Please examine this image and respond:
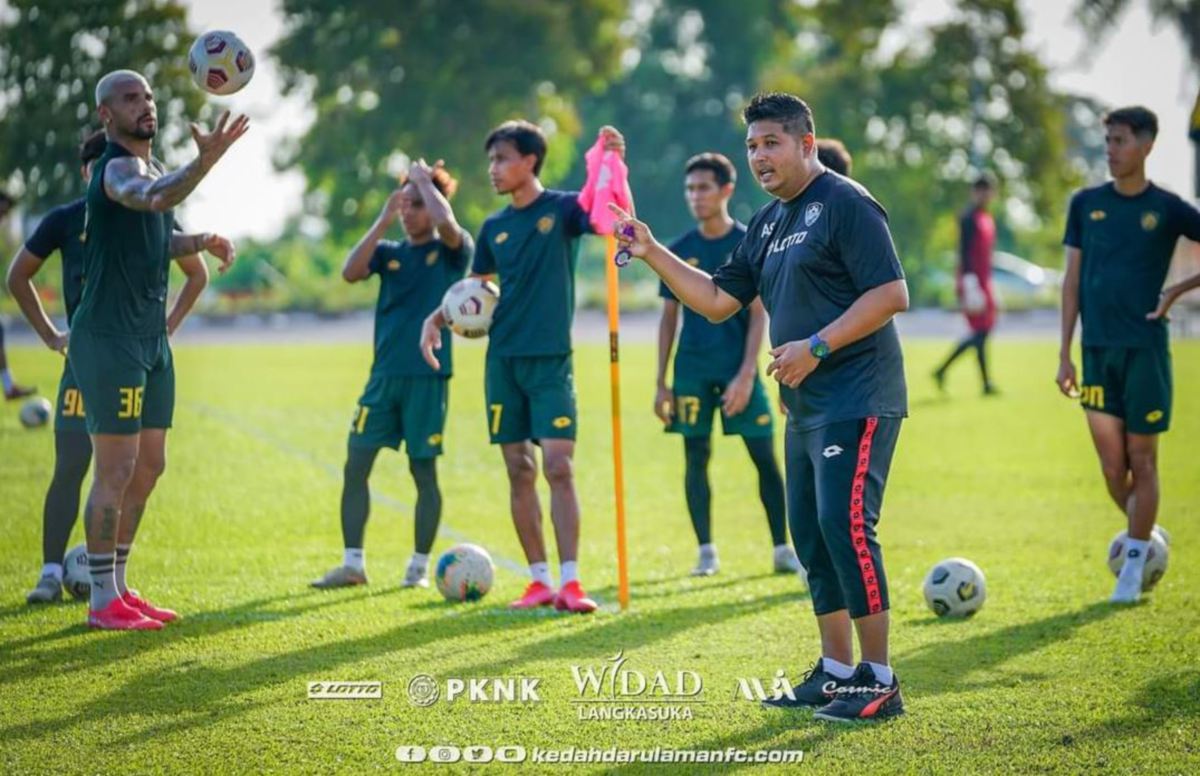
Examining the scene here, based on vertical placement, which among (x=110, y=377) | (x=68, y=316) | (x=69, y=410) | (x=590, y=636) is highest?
(x=68, y=316)

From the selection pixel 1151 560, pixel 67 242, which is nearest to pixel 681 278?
pixel 1151 560

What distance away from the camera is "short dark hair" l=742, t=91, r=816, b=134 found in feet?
21.0

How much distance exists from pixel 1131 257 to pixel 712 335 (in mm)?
2691

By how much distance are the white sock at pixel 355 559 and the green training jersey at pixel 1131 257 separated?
4.56 meters

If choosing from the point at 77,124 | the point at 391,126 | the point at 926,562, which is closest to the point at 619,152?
the point at 926,562

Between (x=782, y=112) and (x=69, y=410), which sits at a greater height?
(x=782, y=112)

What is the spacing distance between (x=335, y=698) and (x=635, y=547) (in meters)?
4.89

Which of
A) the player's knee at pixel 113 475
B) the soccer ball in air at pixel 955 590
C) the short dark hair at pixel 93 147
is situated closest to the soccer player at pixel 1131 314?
the soccer ball in air at pixel 955 590

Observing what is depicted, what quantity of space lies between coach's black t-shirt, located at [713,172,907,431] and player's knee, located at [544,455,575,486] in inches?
96.9

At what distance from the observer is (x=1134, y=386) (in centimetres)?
881

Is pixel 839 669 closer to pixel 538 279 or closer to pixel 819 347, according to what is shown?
pixel 819 347

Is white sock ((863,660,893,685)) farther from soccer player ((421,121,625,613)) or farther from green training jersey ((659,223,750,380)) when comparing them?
green training jersey ((659,223,750,380))

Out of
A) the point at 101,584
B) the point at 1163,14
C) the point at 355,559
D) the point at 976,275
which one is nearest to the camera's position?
the point at 101,584

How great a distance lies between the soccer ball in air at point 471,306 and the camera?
347 inches
